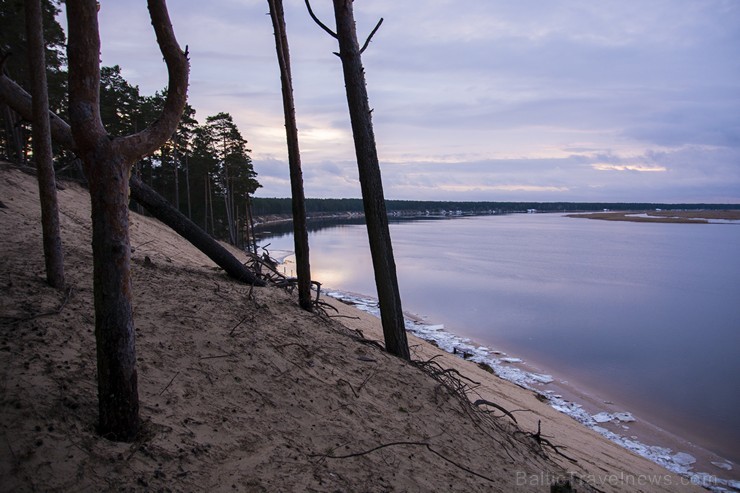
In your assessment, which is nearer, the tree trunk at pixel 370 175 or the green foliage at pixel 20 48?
the tree trunk at pixel 370 175

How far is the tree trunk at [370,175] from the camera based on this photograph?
6.19 metres

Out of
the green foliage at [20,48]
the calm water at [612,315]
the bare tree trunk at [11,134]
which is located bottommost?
the calm water at [612,315]

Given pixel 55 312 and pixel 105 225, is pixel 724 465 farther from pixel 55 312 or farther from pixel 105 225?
pixel 55 312

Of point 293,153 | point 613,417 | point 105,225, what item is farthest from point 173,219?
point 613,417

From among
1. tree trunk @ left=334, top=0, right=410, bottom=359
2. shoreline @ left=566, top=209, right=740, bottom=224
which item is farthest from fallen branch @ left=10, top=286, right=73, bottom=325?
shoreline @ left=566, top=209, right=740, bottom=224

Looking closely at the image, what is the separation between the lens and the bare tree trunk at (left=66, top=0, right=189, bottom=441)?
294 centimetres

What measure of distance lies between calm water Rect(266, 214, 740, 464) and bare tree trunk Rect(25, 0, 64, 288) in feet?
35.8

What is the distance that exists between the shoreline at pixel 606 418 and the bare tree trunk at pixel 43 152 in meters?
9.02

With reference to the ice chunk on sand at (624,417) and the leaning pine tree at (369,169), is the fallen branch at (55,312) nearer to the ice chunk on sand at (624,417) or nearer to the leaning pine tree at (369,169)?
the leaning pine tree at (369,169)

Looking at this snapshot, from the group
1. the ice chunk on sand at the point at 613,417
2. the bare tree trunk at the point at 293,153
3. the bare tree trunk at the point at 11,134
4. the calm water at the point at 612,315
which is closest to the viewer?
the bare tree trunk at the point at 293,153

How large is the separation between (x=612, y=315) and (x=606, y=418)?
11453 millimetres

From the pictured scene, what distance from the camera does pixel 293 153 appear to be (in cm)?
718

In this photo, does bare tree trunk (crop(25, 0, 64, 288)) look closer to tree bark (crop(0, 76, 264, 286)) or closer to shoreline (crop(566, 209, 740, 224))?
tree bark (crop(0, 76, 264, 286))

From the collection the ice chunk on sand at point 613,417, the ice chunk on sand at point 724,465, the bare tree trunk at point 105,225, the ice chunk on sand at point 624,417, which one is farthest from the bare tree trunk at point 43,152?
the ice chunk on sand at point 724,465
